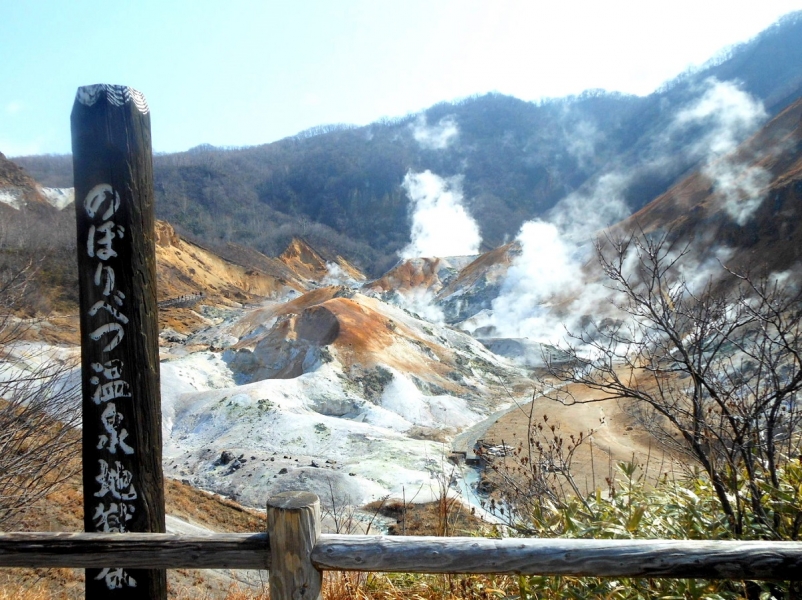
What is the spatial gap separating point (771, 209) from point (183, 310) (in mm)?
37182

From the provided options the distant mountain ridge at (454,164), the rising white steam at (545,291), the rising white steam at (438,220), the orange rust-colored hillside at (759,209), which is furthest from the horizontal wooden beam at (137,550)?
the rising white steam at (438,220)

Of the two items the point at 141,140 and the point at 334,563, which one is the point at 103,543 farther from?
the point at 141,140

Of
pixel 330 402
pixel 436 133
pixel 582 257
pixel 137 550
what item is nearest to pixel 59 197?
pixel 582 257

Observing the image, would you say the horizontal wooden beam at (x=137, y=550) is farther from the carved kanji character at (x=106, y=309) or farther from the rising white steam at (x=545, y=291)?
the rising white steam at (x=545, y=291)

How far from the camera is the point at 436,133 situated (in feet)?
439

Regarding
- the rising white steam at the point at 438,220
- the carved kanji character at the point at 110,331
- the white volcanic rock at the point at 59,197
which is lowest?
the carved kanji character at the point at 110,331

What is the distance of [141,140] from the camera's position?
8.64ft

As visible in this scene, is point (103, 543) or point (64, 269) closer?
point (103, 543)

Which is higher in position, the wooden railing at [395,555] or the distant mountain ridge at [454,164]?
the distant mountain ridge at [454,164]

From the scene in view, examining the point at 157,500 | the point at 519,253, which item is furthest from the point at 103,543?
the point at 519,253

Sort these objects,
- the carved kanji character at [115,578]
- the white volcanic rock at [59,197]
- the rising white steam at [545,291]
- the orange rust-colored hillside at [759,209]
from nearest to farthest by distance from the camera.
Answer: the carved kanji character at [115,578] < the orange rust-colored hillside at [759,209] < the rising white steam at [545,291] < the white volcanic rock at [59,197]

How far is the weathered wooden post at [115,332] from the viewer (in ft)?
8.25

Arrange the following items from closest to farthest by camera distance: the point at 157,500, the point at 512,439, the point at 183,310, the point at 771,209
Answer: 1. the point at 157,500
2. the point at 512,439
3. the point at 771,209
4. the point at 183,310

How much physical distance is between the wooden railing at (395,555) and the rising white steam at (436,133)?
429ft
